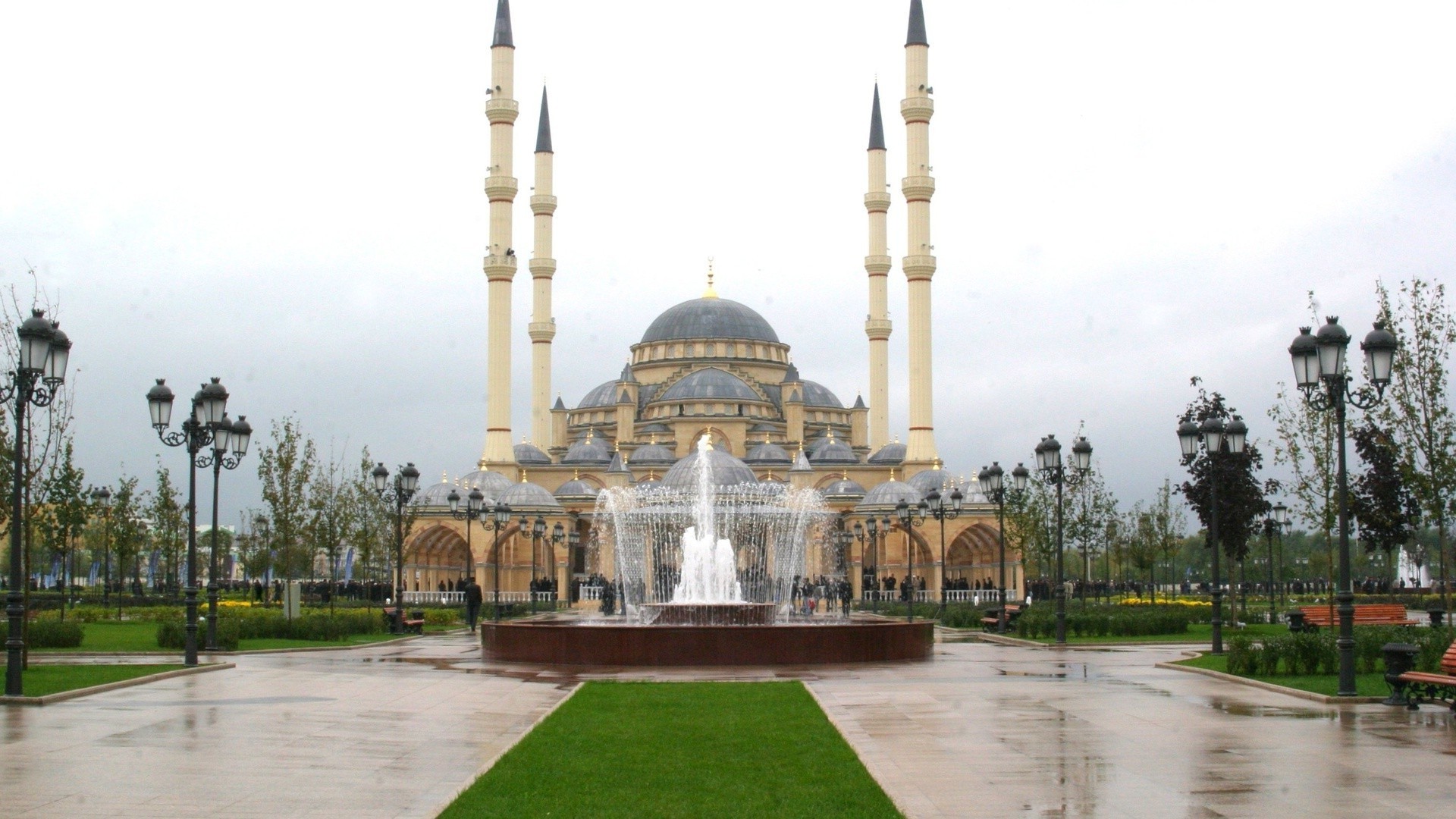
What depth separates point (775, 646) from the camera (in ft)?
64.1

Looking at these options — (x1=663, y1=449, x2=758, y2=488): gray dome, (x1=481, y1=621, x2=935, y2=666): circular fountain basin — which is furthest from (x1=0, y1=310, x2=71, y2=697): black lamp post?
(x1=663, y1=449, x2=758, y2=488): gray dome

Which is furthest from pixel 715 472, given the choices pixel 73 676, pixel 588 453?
pixel 73 676

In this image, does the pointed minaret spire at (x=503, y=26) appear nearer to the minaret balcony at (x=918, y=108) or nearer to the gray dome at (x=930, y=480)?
the minaret balcony at (x=918, y=108)

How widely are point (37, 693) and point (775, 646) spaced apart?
29.6ft

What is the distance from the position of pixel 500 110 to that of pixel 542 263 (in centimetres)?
1135

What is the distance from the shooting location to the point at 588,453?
7900 cm

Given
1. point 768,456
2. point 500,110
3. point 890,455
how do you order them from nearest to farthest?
point 500,110 → point 768,456 → point 890,455

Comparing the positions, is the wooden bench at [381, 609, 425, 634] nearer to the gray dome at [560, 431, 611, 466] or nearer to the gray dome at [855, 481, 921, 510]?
the gray dome at [855, 481, 921, 510]

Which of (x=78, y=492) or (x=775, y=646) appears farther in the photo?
(x=78, y=492)

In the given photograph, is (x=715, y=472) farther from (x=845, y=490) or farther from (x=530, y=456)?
(x=530, y=456)

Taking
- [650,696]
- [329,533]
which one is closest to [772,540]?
[329,533]

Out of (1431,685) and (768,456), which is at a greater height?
(768,456)

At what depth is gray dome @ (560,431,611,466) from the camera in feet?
257

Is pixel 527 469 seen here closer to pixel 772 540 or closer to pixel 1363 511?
pixel 772 540
